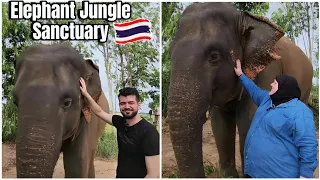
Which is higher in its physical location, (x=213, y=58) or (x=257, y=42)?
(x=257, y=42)

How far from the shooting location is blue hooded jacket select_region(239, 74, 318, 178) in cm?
280

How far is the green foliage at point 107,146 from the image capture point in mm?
4609

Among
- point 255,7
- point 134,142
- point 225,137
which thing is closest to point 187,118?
point 134,142

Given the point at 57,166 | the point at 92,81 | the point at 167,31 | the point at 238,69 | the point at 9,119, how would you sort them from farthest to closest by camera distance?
the point at 57,166
the point at 9,119
the point at 167,31
the point at 92,81
the point at 238,69

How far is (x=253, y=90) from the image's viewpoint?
3416 mm

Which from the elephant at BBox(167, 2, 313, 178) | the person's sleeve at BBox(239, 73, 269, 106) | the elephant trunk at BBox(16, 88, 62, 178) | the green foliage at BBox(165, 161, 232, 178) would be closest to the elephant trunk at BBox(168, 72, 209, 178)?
the elephant at BBox(167, 2, 313, 178)

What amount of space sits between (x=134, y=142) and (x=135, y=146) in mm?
31

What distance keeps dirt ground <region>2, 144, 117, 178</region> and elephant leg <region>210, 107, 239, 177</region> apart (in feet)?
3.63

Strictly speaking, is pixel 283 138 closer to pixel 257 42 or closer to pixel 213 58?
pixel 213 58

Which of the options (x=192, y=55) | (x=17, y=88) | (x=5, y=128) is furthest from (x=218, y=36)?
(x=5, y=128)

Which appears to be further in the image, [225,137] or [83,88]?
[225,137]

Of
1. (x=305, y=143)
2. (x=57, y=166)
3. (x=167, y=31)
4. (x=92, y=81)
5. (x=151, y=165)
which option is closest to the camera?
(x=305, y=143)

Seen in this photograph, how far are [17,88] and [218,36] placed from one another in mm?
1573

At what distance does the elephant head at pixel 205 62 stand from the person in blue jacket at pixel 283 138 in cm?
46
